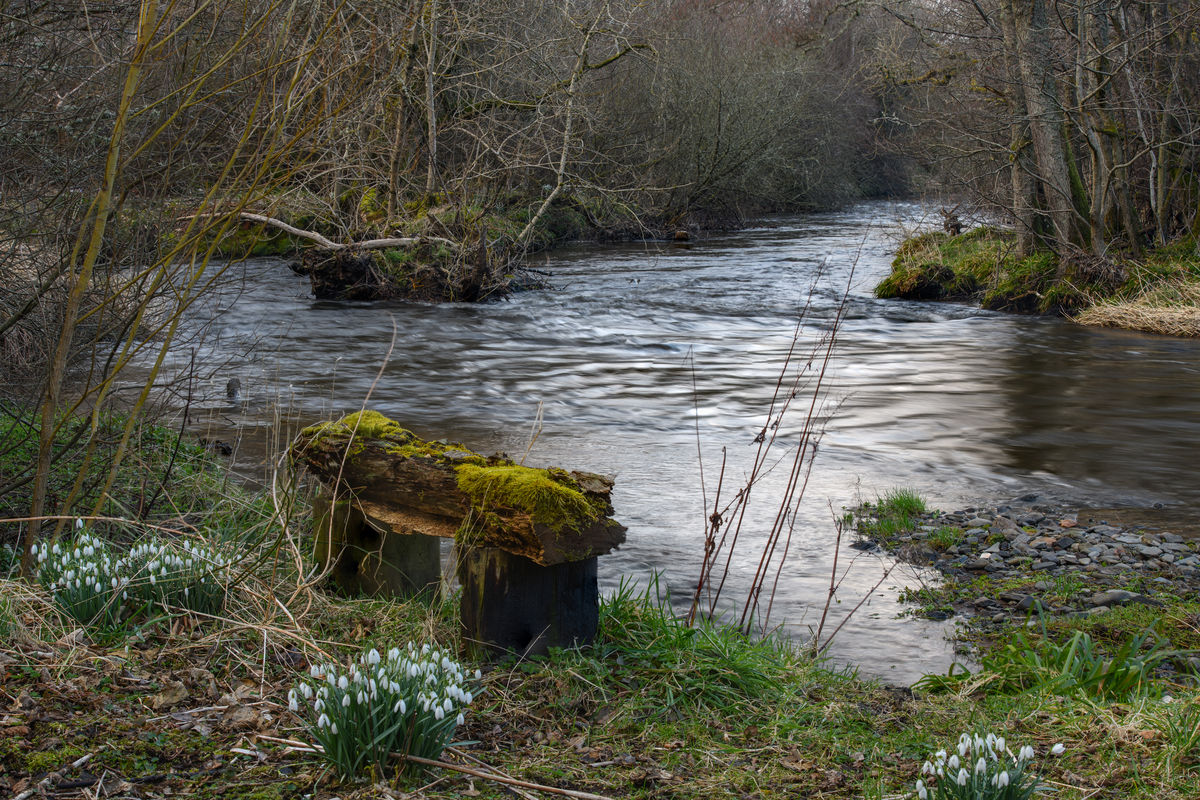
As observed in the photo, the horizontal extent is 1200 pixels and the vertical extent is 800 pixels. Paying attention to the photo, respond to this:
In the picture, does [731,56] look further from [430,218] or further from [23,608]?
[23,608]

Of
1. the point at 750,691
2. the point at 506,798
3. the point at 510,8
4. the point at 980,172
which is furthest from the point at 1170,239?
the point at 506,798

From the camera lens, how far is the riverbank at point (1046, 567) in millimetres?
5797

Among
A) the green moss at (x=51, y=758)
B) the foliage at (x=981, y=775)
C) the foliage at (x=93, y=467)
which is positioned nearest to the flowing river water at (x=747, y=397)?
the foliage at (x=93, y=467)

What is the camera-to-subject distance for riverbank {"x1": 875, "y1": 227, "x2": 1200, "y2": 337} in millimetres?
17266

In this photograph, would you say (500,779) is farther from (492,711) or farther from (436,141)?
(436,141)

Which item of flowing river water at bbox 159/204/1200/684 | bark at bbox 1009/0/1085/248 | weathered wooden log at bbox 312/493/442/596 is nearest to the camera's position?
weathered wooden log at bbox 312/493/442/596

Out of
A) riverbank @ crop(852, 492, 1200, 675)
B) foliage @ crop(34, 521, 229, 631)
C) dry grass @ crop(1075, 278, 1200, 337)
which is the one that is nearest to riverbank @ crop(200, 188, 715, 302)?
dry grass @ crop(1075, 278, 1200, 337)

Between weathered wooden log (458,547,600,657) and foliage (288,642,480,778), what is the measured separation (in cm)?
96

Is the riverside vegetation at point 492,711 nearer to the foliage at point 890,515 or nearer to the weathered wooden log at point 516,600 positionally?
the weathered wooden log at point 516,600

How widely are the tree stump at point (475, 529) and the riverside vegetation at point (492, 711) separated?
158 millimetres

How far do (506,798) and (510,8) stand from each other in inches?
786

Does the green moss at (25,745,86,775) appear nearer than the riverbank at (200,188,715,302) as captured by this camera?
Yes

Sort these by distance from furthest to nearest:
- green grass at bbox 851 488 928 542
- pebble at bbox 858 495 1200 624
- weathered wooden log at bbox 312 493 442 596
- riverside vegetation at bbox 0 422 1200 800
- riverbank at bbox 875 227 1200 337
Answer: riverbank at bbox 875 227 1200 337, green grass at bbox 851 488 928 542, pebble at bbox 858 495 1200 624, weathered wooden log at bbox 312 493 442 596, riverside vegetation at bbox 0 422 1200 800

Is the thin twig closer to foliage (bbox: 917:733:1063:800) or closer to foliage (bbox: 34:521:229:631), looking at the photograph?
foliage (bbox: 917:733:1063:800)
